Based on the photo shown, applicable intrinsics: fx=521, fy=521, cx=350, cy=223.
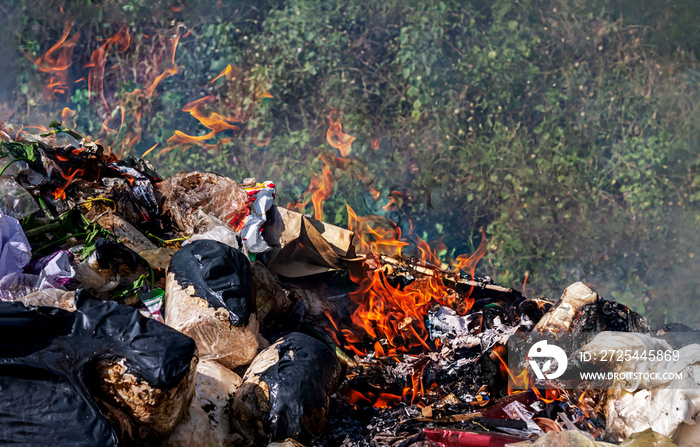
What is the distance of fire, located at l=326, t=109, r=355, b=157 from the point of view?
18.8 feet

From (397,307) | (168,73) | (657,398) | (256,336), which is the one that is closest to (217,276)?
(256,336)

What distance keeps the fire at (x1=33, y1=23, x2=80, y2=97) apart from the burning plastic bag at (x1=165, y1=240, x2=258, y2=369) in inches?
186

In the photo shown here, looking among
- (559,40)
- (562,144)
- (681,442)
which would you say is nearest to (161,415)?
(681,442)

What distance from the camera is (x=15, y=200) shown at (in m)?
2.84

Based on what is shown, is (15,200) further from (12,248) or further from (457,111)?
(457,111)

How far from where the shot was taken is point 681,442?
2342mm

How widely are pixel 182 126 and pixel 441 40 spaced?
314cm

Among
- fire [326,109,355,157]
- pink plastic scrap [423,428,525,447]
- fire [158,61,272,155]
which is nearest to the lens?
pink plastic scrap [423,428,525,447]

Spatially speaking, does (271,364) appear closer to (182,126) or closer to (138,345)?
(138,345)

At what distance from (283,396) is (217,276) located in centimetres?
70

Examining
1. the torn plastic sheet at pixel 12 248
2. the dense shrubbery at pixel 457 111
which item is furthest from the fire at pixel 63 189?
the dense shrubbery at pixel 457 111

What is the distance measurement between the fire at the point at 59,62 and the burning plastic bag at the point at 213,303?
4.72m

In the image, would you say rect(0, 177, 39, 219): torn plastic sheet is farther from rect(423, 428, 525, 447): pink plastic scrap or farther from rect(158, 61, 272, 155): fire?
Result: rect(158, 61, 272, 155): fire

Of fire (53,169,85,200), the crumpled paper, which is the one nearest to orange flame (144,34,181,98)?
fire (53,169,85,200)
